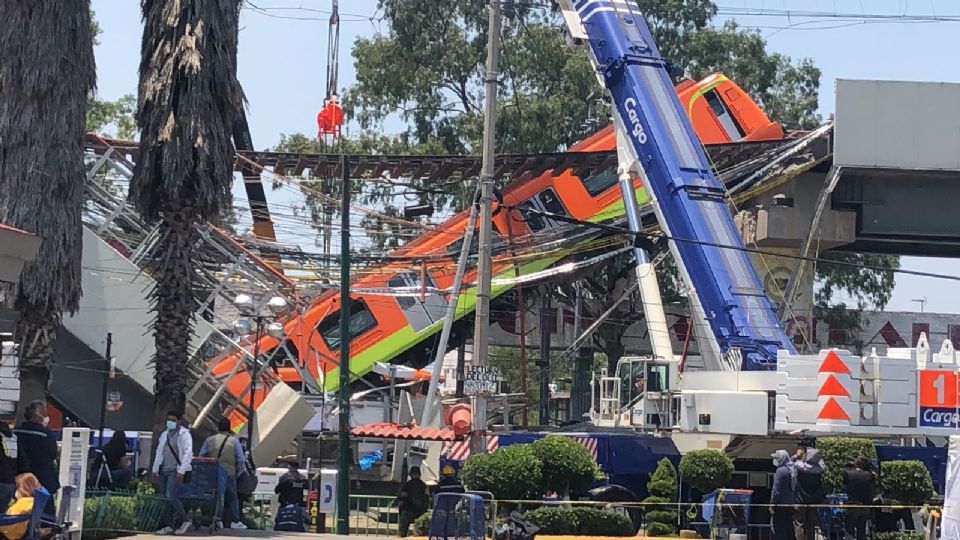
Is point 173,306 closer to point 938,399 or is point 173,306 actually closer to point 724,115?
point 938,399

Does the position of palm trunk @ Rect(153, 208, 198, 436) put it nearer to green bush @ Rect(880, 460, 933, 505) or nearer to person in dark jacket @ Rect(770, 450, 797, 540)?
person in dark jacket @ Rect(770, 450, 797, 540)

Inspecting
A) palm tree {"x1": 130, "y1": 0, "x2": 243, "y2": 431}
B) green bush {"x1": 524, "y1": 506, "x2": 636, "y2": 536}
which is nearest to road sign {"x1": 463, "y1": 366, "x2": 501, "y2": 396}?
green bush {"x1": 524, "y1": 506, "x2": 636, "y2": 536}

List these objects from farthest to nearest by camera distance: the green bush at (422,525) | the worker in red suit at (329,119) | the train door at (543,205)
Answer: the worker in red suit at (329,119) < the train door at (543,205) < the green bush at (422,525)

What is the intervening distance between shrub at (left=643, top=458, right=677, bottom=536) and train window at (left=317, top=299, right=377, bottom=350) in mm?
17438

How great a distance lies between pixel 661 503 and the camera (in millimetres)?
22734

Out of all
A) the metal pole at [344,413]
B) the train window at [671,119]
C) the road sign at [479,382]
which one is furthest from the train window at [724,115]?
the metal pole at [344,413]

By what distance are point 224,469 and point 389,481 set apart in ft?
52.9

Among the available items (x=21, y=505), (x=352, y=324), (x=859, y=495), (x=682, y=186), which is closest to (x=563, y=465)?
(x=859, y=495)

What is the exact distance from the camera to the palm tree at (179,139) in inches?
818

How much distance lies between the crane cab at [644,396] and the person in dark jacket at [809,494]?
311 inches

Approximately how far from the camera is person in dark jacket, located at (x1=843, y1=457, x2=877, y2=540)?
866 inches

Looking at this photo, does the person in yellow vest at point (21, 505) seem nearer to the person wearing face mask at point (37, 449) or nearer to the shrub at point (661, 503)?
the person wearing face mask at point (37, 449)

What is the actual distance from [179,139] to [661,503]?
9368 mm

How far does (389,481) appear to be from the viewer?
1352 inches
